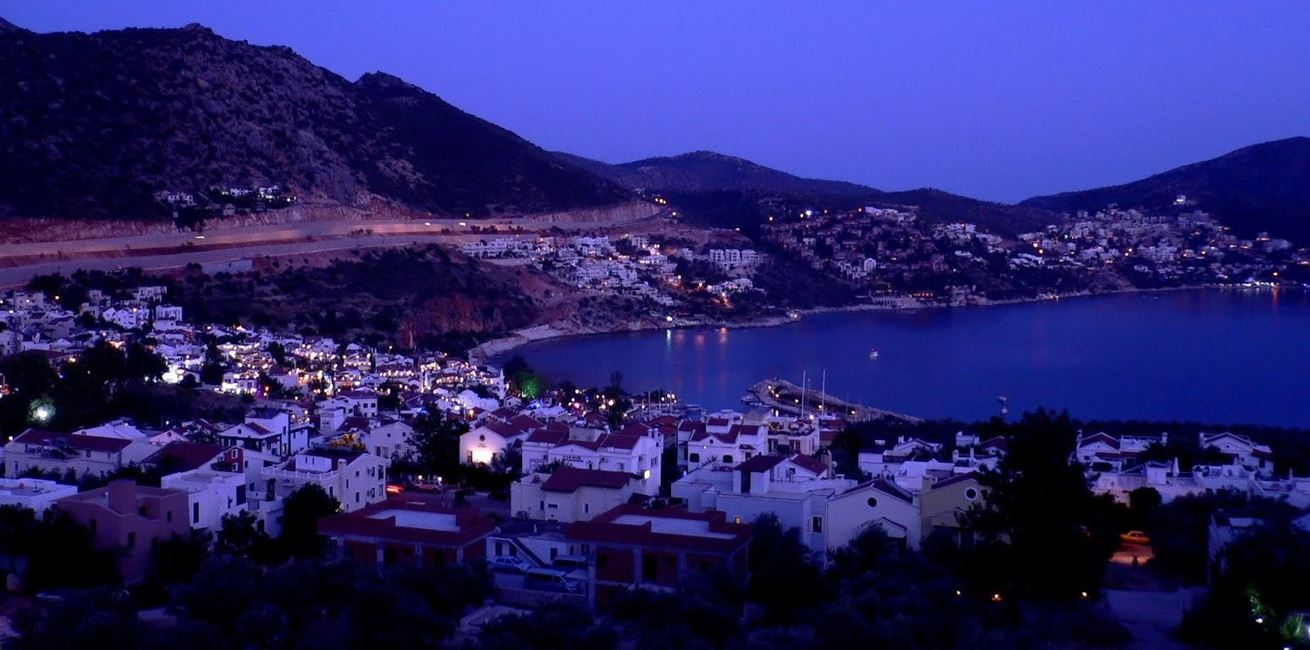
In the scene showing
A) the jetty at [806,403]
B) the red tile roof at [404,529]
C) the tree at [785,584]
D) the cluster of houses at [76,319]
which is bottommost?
the jetty at [806,403]

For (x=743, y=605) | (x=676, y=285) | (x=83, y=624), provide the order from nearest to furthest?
(x=83, y=624) < (x=743, y=605) < (x=676, y=285)

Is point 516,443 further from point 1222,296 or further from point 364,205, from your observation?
point 1222,296

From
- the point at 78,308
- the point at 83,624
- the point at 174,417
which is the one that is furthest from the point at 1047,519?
the point at 78,308

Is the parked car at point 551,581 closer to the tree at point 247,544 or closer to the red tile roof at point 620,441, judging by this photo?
the tree at point 247,544

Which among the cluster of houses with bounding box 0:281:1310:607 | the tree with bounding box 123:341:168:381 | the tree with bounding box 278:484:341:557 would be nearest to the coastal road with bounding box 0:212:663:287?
the tree with bounding box 123:341:168:381

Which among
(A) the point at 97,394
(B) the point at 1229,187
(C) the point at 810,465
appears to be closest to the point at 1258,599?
(C) the point at 810,465

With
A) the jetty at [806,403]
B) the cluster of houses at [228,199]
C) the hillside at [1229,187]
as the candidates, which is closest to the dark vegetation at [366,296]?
the cluster of houses at [228,199]
